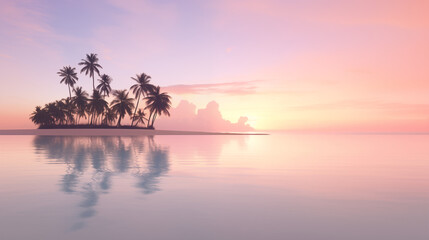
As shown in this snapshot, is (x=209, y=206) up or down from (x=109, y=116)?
down

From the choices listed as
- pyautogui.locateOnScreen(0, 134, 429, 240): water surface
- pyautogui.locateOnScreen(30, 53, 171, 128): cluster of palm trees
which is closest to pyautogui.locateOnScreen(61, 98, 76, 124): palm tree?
pyautogui.locateOnScreen(30, 53, 171, 128): cluster of palm trees

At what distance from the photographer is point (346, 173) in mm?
14406

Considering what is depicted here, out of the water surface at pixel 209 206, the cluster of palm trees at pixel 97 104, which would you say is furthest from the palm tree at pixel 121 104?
the water surface at pixel 209 206

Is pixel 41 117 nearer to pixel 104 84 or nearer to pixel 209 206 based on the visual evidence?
pixel 104 84

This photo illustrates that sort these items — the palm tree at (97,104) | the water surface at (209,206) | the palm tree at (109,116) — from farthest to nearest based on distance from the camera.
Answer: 1. the palm tree at (109,116)
2. the palm tree at (97,104)
3. the water surface at (209,206)

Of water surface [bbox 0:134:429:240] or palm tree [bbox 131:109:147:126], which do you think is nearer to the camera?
water surface [bbox 0:134:429:240]

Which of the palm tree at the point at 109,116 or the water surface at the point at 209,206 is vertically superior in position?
the palm tree at the point at 109,116

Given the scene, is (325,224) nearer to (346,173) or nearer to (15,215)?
(15,215)

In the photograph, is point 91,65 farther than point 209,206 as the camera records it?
Yes

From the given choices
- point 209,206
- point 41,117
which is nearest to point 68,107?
point 41,117

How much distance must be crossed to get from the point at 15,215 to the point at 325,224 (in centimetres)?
747

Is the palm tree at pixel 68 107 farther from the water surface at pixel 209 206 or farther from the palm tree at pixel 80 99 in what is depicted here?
the water surface at pixel 209 206

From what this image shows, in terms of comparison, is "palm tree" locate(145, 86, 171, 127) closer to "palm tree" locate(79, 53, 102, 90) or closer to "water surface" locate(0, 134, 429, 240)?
"palm tree" locate(79, 53, 102, 90)

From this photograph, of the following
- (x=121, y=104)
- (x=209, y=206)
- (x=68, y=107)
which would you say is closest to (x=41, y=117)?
(x=68, y=107)
